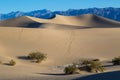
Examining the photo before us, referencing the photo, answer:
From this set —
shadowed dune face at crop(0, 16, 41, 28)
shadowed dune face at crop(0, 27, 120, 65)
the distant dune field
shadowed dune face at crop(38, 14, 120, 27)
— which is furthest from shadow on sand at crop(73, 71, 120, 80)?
shadowed dune face at crop(38, 14, 120, 27)

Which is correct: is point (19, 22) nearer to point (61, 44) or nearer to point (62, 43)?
point (62, 43)

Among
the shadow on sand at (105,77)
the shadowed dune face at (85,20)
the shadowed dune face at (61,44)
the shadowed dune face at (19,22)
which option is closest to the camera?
the shadow on sand at (105,77)

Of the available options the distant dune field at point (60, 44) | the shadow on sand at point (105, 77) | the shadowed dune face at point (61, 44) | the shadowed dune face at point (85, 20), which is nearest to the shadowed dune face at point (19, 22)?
the shadowed dune face at point (85, 20)

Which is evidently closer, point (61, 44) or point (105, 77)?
point (105, 77)

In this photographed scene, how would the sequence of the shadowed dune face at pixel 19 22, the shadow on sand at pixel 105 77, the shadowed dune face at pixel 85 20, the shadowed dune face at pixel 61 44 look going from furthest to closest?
the shadowed dune face at pixel 85 20 → the shadowed dune face at pixel 19 22 → the shadowed dune face at pixel 61 44 → the shadow on sand at pixel 105 77

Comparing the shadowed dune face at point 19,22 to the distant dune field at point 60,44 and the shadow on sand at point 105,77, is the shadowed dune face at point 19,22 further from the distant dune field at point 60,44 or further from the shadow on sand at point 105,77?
the shadow on sand at point 105,77

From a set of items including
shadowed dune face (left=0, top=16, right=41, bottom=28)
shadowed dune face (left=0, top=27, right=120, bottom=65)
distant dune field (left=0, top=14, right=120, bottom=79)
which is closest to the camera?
distant dune field (left=0, top=14, right=120, bottom=79)

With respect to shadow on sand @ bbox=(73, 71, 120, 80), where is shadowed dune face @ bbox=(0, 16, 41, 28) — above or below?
below

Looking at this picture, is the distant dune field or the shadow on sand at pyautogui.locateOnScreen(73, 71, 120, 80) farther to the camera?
the distant dune field

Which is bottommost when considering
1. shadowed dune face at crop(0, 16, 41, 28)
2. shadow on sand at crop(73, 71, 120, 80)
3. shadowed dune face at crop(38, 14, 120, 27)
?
shadowed dune face at crop(38, 14, 120, 27)

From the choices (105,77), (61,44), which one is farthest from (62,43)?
(105,77)

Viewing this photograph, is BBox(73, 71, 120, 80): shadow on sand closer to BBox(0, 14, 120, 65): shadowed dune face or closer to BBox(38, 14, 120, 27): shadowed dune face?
BBox(0, 14, 120, 65): shadowed dune face

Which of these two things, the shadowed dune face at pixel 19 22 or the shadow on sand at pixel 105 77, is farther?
the shadowed dune face at pixel 19 22

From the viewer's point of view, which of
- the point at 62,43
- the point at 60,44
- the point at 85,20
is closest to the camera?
the point at 60,44
